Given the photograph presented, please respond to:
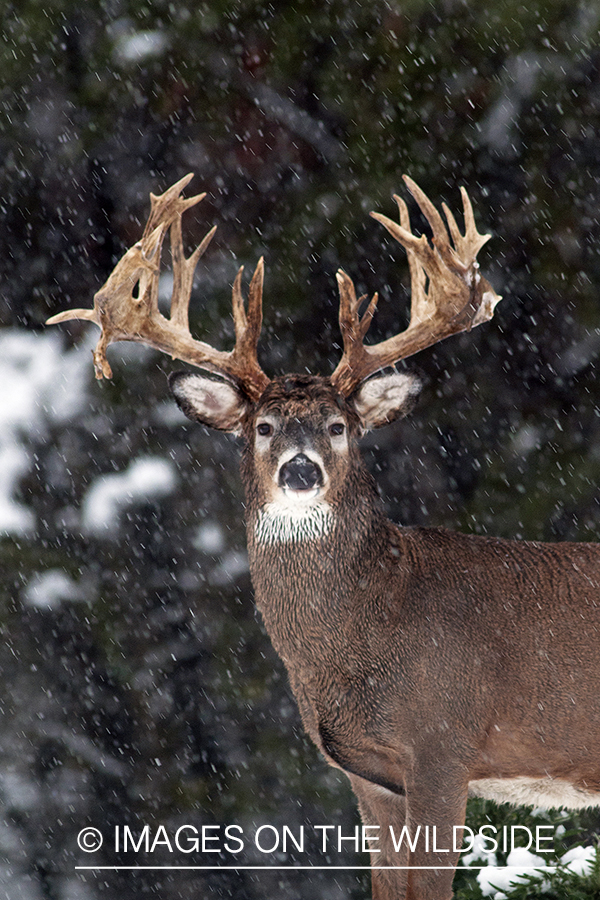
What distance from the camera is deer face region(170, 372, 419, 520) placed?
463 cm

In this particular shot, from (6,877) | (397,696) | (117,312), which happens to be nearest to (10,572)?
(6,877)

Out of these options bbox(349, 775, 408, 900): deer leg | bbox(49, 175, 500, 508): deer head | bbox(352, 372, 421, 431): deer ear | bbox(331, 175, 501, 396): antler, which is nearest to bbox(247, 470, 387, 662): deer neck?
bbox(49, 175, 500, 508): deer head

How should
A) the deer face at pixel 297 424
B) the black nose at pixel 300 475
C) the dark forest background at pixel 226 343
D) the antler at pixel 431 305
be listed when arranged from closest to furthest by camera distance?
the black nose at pixel 300 475 < the deer face at pixel 297 424 < the antler at pixel 431 305 < the dark forest background at pixel 226 343

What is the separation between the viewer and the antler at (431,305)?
5.21 meters

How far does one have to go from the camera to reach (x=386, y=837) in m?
5.11

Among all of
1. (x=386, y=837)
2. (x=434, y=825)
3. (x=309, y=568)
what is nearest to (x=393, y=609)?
(x=309, y=568)

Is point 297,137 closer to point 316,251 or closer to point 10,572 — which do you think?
point 316,251

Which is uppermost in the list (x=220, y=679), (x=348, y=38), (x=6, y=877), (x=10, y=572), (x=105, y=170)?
(x=348, y=38)

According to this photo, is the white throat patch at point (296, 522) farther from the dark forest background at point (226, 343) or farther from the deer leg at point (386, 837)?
the dark forest background at point (226, 343)

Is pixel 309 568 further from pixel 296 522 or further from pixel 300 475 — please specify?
pixel 300 475

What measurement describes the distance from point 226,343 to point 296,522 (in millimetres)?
3069

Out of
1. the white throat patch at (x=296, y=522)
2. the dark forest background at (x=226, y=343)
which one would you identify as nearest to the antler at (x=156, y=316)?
the white throat patch at (x=296, y=522)

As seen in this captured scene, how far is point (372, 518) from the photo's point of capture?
16.7ft

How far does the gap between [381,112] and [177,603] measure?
140 inches
